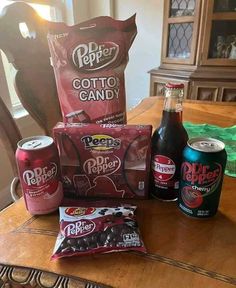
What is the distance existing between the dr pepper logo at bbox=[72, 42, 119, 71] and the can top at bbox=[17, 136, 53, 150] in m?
0.17

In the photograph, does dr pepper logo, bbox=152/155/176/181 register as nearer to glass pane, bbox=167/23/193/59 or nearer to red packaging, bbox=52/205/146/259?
red packaging, bbox=52/205/146/259

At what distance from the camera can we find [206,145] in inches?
18.1

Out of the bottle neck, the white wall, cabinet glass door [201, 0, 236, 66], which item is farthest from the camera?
the white wall

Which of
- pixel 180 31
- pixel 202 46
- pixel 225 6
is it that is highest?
pixel 225 6

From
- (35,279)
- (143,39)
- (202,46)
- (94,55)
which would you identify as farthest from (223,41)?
(35,279)

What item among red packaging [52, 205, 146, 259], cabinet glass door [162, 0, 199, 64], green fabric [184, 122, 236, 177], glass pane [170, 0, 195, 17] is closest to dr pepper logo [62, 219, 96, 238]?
red packaging [52, 205, 146, 259]

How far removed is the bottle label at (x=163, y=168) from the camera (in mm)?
493

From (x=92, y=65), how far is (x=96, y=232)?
1.10 feet

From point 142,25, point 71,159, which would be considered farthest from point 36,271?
point 142,25

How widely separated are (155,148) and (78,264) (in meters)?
0.25

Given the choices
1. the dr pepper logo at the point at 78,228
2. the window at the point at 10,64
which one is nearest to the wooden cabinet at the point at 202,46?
the window at the point at 10,64

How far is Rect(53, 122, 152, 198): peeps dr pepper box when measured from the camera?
501 mm

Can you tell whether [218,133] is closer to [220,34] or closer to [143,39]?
[220,34]

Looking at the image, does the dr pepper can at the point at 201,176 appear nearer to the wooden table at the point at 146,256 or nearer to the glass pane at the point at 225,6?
the wooden table at the point at 146,256
